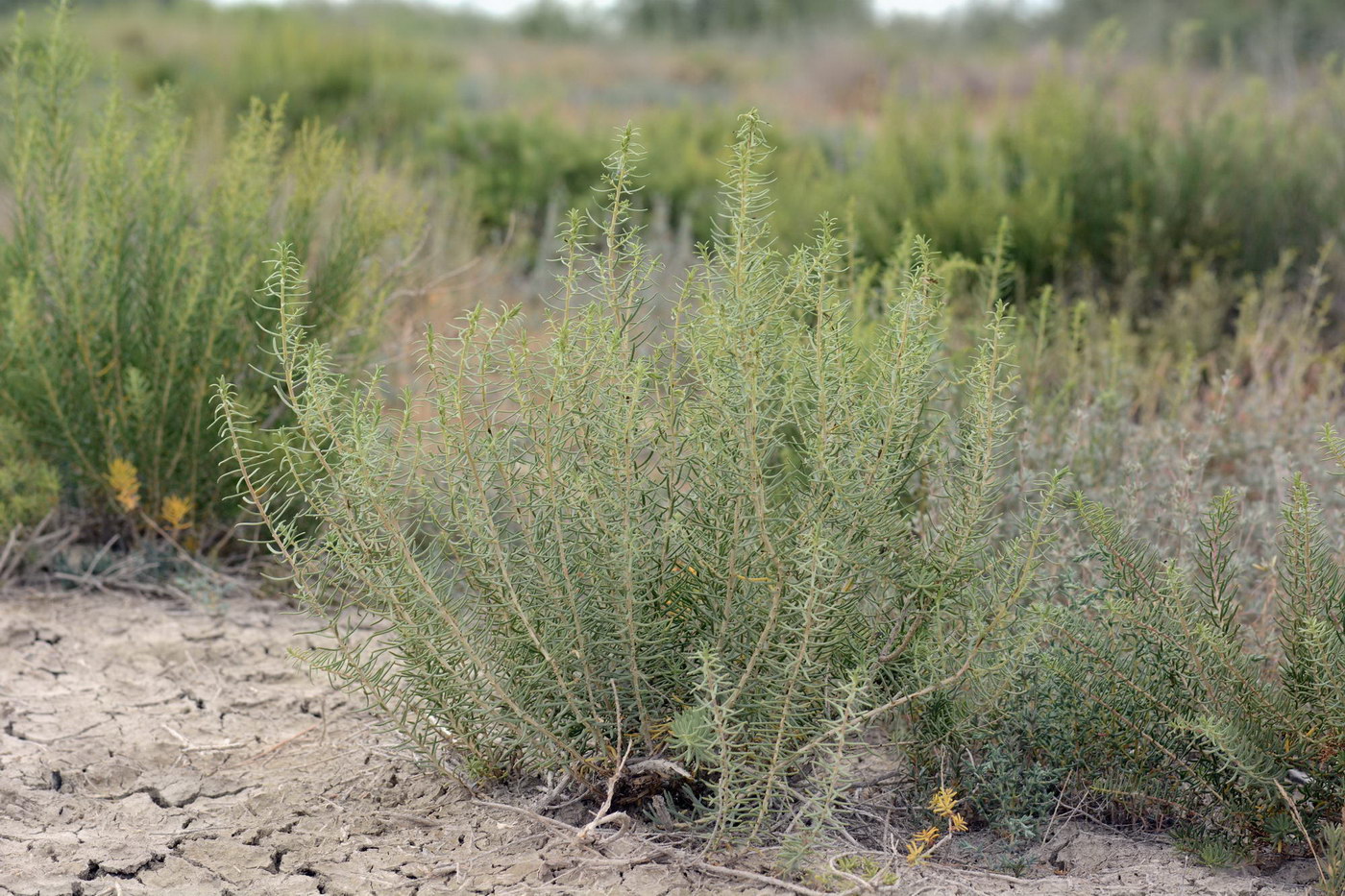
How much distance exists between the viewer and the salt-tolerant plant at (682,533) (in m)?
1.95

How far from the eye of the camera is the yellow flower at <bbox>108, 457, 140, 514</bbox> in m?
3.46

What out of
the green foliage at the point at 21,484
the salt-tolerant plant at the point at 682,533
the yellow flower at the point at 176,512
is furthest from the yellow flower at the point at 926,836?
the green foliage at the point at 21,484

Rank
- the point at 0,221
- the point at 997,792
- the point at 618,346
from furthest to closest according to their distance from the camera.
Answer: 1. the point at 0,221
2. the point at 997,792
3. the point at 618,346

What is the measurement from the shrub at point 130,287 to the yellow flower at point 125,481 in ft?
0.20

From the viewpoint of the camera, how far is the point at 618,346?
2.03m

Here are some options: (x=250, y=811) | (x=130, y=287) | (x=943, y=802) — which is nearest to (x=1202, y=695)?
(x=943, y=802)

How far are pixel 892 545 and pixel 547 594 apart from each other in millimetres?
585

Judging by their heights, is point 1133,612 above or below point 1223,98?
below

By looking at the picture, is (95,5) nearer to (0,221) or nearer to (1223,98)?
(0,221)

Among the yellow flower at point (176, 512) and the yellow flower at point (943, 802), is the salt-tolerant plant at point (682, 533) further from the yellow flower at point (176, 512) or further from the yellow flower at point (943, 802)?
the yellow flower at point (176, 512)

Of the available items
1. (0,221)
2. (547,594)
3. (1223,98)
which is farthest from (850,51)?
(547,594)

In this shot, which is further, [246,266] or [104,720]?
[246,266]

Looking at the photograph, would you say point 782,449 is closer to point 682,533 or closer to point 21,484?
point 682,533

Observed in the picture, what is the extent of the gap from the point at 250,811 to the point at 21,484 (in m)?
1.69
